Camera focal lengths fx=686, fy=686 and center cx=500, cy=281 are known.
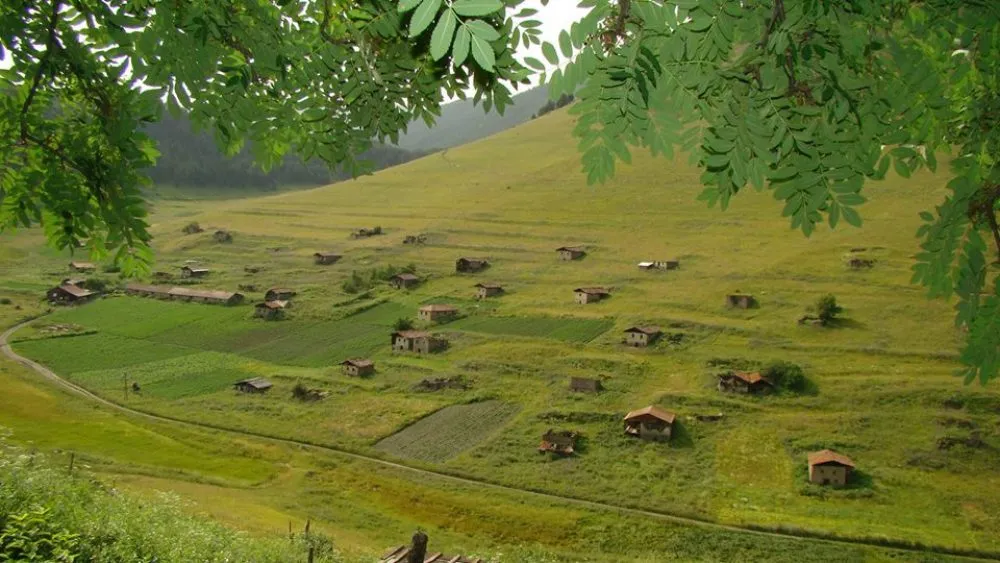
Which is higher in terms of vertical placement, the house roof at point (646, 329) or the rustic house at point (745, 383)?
the house roof at point (646, 329)

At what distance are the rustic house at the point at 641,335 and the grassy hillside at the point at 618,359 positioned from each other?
1.15 metres

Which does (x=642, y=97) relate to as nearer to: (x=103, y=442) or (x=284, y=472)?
(x=284, y=472)

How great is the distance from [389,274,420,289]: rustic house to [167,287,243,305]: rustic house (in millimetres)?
18121

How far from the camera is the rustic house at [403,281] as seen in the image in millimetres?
82062

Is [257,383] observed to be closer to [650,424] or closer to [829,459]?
[650,424]

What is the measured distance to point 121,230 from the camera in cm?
494

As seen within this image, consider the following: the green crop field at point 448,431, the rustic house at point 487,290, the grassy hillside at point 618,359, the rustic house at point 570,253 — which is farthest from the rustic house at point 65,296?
the rustic house at point 570,253

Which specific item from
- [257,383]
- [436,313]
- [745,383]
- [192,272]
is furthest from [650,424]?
[192,272]

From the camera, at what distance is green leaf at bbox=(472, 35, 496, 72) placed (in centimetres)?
229

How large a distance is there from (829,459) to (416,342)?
35590 mm

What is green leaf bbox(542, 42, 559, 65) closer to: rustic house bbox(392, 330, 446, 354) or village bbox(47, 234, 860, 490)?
village bbox(47, 234, 860, 490)

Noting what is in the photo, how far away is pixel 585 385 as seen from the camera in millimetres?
52344

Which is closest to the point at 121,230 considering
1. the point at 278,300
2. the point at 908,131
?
the point at 908,131

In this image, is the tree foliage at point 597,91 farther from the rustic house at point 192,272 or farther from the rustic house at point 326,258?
the rustic house at point 192,272
